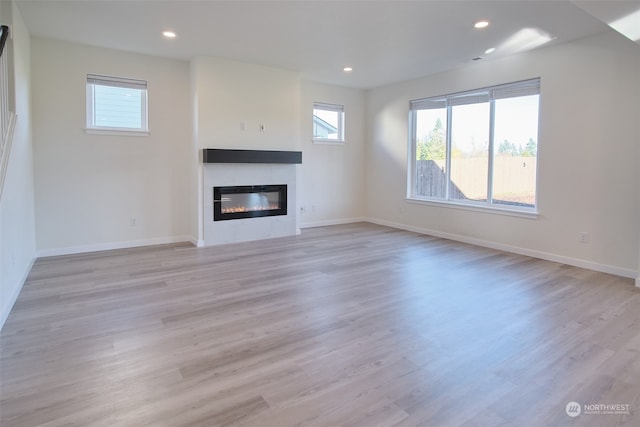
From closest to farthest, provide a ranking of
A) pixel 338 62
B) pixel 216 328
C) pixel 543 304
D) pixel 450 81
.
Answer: pixel 216 328, pixel 543 304, pixel 338 62, pixel 450 81

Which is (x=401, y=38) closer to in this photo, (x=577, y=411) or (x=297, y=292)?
(x=297, y=292)

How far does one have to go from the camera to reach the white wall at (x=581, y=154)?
413 cm

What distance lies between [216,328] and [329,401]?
1198 millimetres

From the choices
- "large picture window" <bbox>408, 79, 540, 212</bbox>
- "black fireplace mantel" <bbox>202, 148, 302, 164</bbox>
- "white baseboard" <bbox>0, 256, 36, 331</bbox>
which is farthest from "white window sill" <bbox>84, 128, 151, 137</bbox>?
"large picture window" <bbox>408, 79, 540, 212</bbox>

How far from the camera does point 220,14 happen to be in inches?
152

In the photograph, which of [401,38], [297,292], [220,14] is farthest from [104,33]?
[297,292]

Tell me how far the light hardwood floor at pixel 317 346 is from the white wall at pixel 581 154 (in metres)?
0.49

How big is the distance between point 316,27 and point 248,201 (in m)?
2.88

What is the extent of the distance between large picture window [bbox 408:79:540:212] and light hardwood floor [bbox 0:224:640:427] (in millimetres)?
1485

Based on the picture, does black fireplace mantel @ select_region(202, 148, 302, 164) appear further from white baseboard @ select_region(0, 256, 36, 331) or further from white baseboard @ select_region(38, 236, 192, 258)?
white baseboard @ select_region(0, 256, 36, 331)

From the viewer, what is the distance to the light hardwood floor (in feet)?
6.17

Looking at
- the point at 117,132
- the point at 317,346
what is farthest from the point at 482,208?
the point at 117,132

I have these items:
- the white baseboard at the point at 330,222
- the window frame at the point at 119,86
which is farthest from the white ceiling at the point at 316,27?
the white baseboard at the point at 330,222

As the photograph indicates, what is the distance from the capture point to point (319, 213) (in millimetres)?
7391
